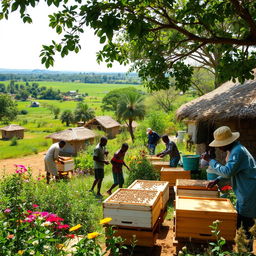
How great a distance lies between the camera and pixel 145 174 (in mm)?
8234

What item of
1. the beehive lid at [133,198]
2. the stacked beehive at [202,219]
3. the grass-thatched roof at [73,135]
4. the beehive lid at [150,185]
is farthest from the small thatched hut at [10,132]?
the stacked beehive at [202,219]

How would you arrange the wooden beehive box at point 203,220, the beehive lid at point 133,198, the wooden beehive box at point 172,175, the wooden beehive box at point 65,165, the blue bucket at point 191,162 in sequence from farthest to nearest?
the wooden beehive box at point 65,165
the blue bucket at point 191,162
the wooden beehive box at point 172,175
the beehive lid at point 133,198
the wooden beehive box at point 203,220

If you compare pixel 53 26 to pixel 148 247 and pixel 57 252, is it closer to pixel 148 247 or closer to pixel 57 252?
pixel 57 252

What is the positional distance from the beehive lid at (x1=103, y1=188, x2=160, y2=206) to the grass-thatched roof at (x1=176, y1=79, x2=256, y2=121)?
4.13m

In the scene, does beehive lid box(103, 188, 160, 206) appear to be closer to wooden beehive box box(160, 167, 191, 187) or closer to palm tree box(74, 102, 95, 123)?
wooden beehive box box(160, 167, 191, 187)

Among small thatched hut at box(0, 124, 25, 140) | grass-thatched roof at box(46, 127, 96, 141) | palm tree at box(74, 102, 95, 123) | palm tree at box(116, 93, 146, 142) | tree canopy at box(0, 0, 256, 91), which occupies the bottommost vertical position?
small thatched hut at box(0, 124, 25, 140)

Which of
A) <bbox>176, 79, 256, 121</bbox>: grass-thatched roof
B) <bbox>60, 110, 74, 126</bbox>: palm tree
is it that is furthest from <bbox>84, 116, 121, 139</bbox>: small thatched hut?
<bbox>176, 79, 256, 121</bbox>: grass-thatched roof

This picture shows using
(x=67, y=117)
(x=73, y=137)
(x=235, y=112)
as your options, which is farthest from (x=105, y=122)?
(x=235, y=112)

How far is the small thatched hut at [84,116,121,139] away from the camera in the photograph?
137 feet

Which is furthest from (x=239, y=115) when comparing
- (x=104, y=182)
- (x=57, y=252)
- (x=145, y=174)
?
(x=57, y=252)

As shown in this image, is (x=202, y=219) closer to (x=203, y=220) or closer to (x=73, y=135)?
(x=203, y=220)

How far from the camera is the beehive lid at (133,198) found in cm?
445

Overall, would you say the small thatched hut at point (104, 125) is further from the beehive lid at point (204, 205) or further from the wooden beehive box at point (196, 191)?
the beehive lid at point (204, 205)

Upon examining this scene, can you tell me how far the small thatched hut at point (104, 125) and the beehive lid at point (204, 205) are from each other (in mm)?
37077
